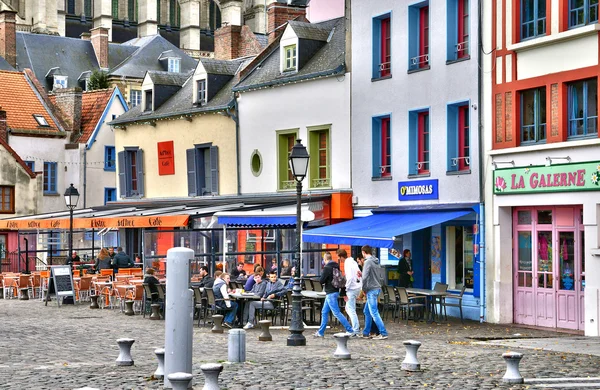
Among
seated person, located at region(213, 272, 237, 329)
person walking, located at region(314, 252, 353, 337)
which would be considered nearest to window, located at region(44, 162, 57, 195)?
seated person, located at region(213, 272, 237, 329)

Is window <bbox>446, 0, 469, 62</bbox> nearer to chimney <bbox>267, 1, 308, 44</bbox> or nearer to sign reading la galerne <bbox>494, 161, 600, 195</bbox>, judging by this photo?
sign reading la galerne <bbox>494, 161, 600, 195</bbox>

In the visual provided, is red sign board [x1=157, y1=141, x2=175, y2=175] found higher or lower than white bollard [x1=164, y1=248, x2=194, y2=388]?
higher

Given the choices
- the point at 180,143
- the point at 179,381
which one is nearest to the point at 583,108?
the point at 179,381

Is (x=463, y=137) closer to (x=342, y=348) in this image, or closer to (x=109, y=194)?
(x=342, y=348)

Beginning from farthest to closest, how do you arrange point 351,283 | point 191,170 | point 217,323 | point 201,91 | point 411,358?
point 201,91 → point 191,170 → point 217,323 → point 351,283 → point 411,358

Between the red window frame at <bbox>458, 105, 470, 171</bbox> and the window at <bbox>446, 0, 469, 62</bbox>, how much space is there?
1.21m

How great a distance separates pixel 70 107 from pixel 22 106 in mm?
2925

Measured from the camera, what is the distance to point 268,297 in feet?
77.1

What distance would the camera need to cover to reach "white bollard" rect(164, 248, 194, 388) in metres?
13.4

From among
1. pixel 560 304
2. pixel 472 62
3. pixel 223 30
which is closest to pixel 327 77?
pixel 472 62

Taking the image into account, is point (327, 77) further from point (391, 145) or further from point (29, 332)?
point (29, 332)

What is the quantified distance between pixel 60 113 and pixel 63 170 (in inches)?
113

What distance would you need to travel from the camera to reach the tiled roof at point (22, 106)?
54188 millimetres

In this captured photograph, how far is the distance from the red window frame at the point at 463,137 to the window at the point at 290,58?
27.1ft
